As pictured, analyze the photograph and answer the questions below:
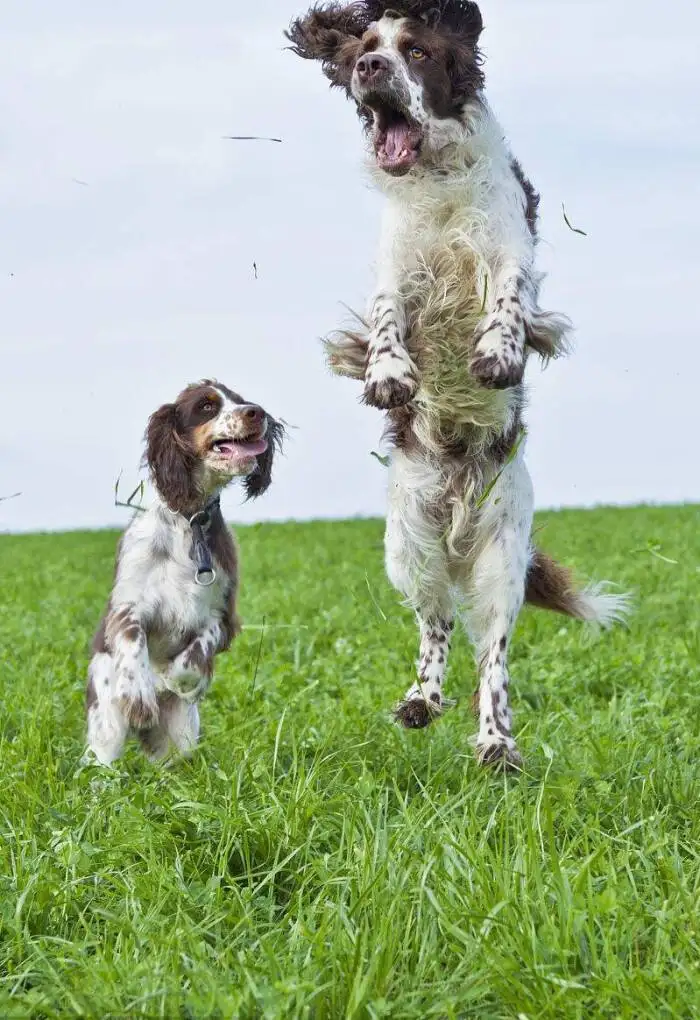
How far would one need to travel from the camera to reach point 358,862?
3717mm

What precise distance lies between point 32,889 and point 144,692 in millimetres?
1759

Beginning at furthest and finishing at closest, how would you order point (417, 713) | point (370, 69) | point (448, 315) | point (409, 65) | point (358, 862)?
1. point (417, 713)
2. point (448, 315)
3. point (409, 65)
4. point (370, 69)
5. point (358, 862)

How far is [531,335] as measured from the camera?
4984 mm

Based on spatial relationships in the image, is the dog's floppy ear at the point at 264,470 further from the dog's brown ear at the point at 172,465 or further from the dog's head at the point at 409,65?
the dog's head at the point at 409,65

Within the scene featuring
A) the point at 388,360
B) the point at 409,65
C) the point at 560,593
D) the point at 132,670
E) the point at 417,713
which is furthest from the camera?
the point at 560,593

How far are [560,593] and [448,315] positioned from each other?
5.25ft

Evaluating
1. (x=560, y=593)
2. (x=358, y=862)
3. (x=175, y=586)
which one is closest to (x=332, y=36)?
(x=175, y=586)

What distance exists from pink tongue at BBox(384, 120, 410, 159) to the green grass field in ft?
7.41

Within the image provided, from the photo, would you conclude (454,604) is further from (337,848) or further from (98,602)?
(98,602)

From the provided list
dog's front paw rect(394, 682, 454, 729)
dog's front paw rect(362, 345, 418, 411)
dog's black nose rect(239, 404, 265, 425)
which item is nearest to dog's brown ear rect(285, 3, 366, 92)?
dog's front paw rect(362, 345, 418, 411)

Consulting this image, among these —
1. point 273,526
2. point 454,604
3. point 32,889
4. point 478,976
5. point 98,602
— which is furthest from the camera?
point 273,526

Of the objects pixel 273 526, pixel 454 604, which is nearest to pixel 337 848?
pixel 454 604

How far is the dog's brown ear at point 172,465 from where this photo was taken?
18.9 feet

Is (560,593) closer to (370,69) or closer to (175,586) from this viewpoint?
(175,586)
